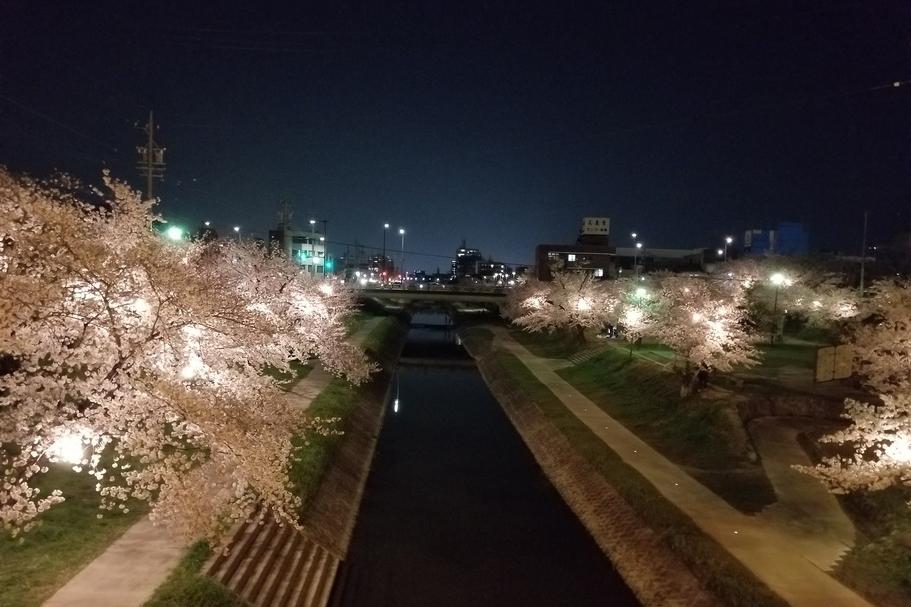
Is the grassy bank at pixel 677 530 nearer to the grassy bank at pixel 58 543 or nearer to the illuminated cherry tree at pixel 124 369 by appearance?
the illuminated cherry tree at pixel 124 369

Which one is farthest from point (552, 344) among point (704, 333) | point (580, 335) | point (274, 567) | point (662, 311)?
point (274, 567)

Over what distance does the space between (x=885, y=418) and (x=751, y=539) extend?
3.98m

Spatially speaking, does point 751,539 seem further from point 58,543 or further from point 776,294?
point 776,294

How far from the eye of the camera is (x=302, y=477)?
19.5 meters

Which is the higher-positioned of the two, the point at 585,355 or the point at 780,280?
the point at 780,280

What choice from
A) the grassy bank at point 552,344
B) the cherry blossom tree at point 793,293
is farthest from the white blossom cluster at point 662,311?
the cherry blossom tree at point 793,293

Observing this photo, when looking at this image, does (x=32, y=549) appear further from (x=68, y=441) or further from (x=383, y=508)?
(x=383, y=508)

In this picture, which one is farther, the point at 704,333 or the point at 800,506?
the point at 704,333

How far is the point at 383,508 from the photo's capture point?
21734mm

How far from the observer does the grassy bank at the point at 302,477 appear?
11586 mm

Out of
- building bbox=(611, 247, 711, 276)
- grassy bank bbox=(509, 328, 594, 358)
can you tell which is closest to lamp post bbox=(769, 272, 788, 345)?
grassy bank bbox=(509, 328, 594, 358)

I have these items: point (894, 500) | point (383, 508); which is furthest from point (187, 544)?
point (894, 500)

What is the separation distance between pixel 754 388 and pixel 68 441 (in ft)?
85.4

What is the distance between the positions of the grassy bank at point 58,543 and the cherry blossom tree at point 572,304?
38.7 m
